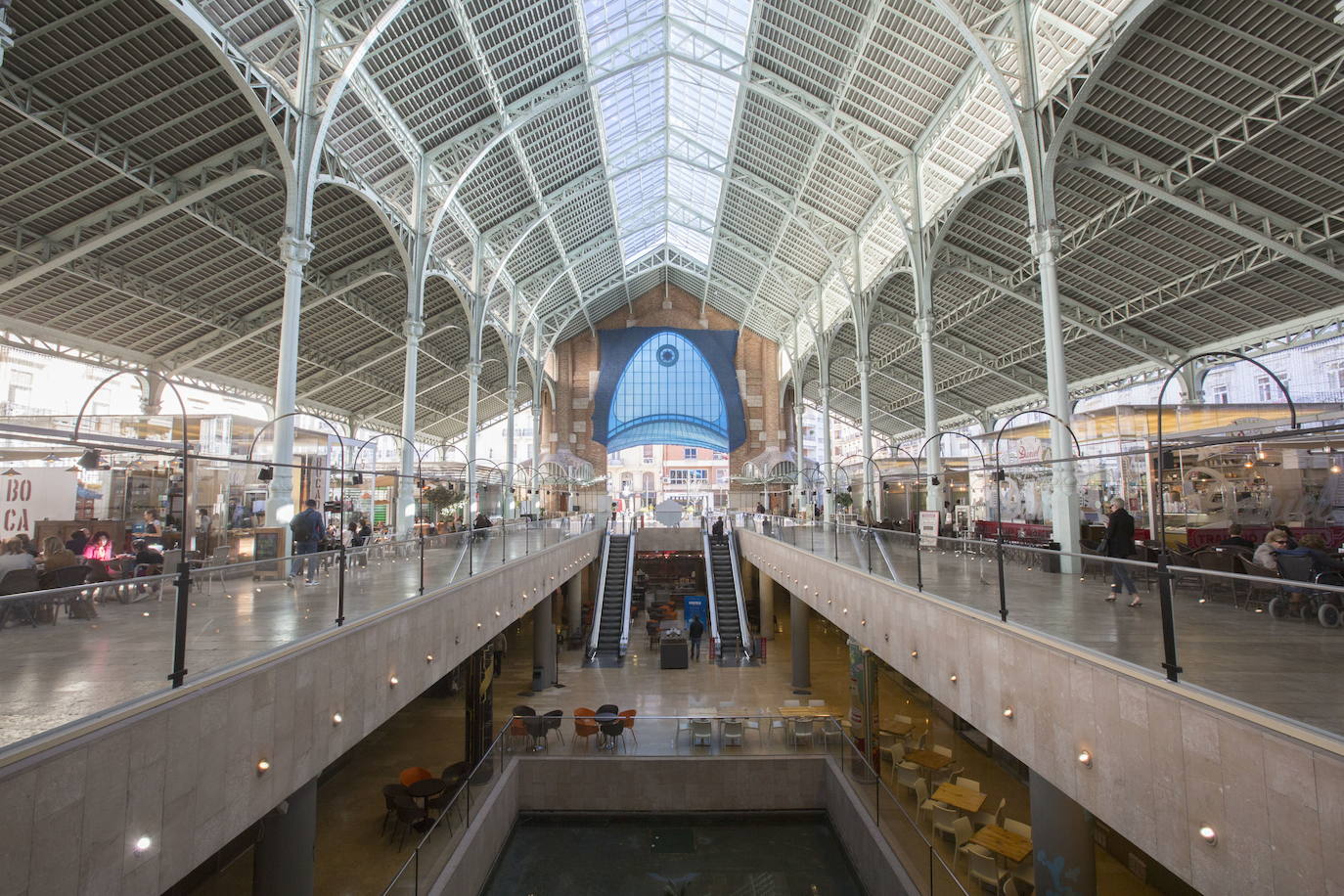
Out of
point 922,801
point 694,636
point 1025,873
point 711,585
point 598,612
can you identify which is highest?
point 711,585

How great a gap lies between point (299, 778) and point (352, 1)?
17688 mm

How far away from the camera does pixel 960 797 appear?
13086 millimetres

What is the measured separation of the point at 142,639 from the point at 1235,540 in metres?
13.8

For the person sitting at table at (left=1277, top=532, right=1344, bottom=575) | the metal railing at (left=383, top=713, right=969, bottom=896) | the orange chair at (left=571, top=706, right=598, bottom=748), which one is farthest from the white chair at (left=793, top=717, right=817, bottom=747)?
the person sitting at table at (left=1277, top=532, right=1344, bottom=575)

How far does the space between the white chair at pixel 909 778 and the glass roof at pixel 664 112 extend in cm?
2160

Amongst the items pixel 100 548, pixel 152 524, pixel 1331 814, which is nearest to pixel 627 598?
pixel 152 524

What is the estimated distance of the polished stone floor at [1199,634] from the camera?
4.05 meters

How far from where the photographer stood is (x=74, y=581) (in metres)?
7.55

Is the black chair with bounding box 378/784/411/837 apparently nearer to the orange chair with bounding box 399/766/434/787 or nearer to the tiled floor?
the tiled floor

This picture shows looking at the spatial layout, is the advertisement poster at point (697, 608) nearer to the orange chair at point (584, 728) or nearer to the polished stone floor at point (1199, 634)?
the orange chair at point (584, 728)

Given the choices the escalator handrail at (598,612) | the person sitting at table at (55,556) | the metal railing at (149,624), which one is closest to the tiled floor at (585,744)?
the escalator handrail at (598,612)

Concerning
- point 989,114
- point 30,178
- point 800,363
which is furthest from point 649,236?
point 30,178

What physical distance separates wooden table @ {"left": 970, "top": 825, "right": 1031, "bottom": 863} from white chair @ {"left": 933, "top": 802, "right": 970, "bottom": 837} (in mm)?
401

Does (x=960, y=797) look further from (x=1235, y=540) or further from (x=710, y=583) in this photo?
(x=710, y=583)
